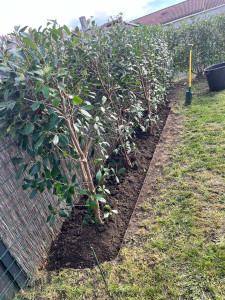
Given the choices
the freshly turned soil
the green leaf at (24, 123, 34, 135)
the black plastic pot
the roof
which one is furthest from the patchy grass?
the roof

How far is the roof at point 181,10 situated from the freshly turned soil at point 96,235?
57.9 feet

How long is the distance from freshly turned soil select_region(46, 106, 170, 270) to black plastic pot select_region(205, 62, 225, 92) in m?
3.80

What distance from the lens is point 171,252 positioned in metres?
1.89

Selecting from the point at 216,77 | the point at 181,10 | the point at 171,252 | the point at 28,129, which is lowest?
the point at 171,252

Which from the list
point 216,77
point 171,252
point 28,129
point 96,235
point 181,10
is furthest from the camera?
point 181,10

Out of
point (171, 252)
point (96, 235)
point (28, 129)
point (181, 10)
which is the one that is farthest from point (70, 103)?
point (181, 10)

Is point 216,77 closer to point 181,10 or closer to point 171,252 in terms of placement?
point 171,252

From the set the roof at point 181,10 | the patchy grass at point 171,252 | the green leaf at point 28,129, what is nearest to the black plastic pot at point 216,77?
the patchy grass at point 171,252

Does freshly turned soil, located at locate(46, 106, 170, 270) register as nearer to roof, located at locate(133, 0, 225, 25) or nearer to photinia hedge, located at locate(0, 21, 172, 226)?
photinia hedge, located at locate(0, 21, 172, 226)

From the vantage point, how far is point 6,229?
1726 mm

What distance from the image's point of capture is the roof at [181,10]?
55.2 ft

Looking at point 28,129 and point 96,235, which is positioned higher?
point 28,129

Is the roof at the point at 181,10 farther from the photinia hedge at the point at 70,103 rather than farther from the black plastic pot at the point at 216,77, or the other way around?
the photinia hedge at the point at 70,103

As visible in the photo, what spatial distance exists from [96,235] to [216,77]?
4.94 m
